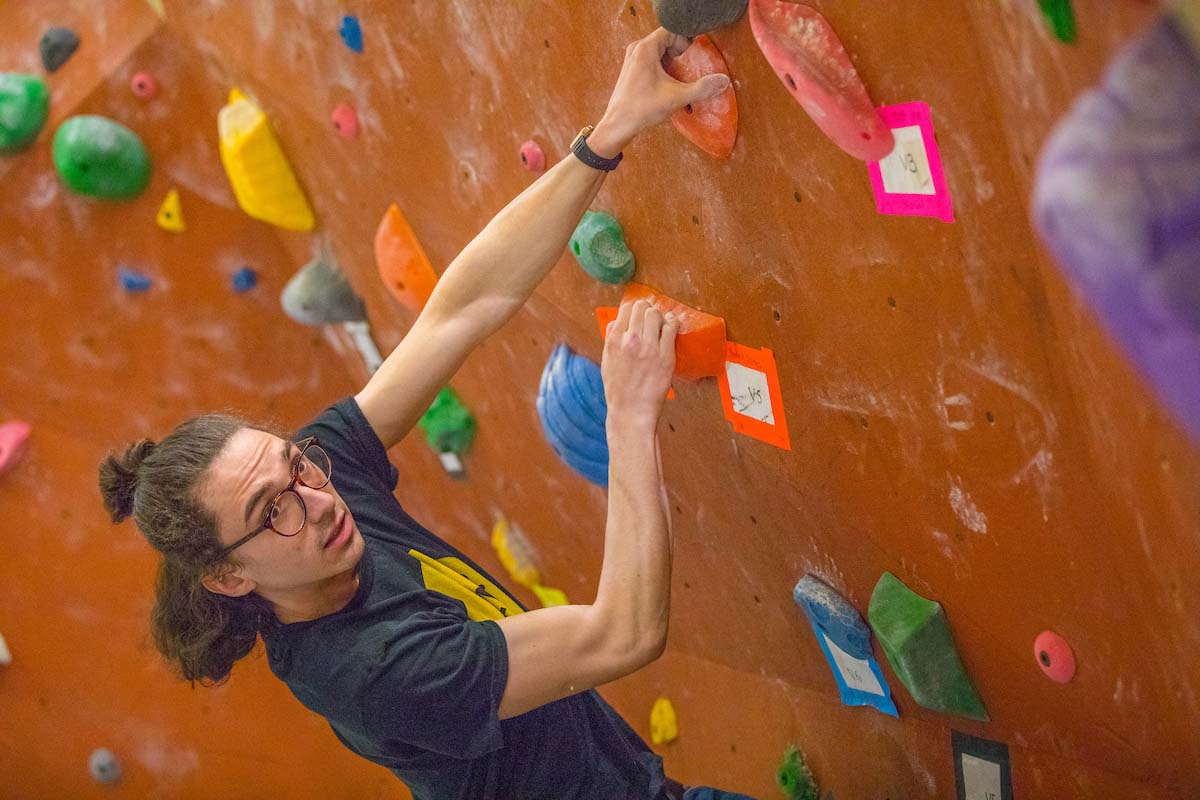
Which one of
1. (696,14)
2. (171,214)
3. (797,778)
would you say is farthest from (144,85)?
(797,778)

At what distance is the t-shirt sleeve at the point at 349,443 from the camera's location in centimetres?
179

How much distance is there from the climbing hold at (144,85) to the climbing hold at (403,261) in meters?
0.72

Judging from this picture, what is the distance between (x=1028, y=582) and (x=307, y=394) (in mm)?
2276

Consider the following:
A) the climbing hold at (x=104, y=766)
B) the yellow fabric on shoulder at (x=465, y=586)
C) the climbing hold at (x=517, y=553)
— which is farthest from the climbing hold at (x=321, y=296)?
the climbing hold at (x=104, y=766)

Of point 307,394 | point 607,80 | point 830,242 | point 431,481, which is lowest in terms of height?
point 431,481

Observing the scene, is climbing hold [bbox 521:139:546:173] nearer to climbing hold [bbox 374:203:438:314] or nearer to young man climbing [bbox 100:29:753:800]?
young man climbing [bbox 100:29:753:800]

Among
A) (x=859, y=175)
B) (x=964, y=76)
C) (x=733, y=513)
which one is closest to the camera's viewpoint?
(x=964, y=76)

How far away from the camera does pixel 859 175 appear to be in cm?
136

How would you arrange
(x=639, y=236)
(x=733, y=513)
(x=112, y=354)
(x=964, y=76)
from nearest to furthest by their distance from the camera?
(x=964, y=76), (x=639, y=236), (x=733, y=513), (x=112, y=354)

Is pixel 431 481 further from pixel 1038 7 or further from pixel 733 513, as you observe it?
pixel 1038 7

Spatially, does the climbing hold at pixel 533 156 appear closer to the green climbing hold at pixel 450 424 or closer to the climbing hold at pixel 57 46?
the green climbing hold at pixel 450 424

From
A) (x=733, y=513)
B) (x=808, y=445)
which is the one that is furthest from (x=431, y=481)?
(x=808, y=445)

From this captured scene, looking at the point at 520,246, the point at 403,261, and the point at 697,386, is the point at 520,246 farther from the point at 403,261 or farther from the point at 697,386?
the point at 403,261

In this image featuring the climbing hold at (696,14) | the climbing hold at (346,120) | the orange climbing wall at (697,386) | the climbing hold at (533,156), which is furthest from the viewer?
the climbing hold at (346,120)
